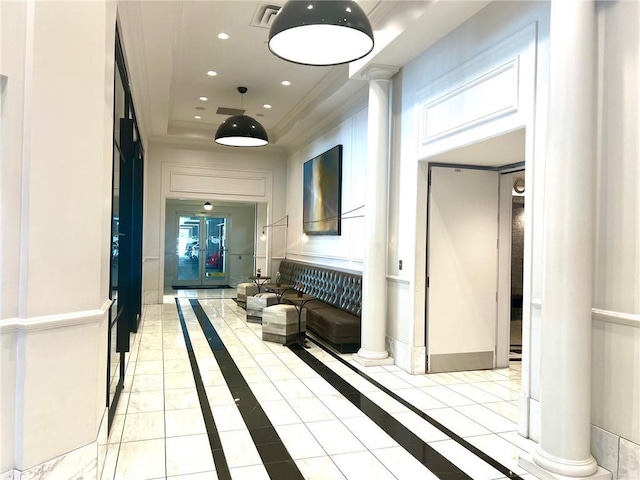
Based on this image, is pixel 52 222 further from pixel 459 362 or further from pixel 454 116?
pixel 459 362

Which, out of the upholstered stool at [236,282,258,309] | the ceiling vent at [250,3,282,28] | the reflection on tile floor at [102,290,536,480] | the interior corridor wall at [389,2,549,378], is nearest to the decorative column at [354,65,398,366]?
the interior corridor wall at [389,2,549,378]

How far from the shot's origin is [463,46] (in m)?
4.24

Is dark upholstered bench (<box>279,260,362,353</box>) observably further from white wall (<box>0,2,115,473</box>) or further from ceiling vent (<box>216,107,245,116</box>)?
white wall (<box>0,2,115,473</box>)

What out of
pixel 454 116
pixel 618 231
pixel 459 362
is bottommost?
pixel 459 362

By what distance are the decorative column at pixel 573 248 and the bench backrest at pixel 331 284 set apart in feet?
11.3

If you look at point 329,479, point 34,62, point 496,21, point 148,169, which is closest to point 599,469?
point 329,479

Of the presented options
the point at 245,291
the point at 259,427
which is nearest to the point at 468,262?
the point at 259,427

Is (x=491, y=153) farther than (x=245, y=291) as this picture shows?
No

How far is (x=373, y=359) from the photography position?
5215 millimetres

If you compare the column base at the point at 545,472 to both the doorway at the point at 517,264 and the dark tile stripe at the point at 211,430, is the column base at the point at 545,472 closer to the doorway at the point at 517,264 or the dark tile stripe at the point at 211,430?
the dark tile stripe at the point at 211,430

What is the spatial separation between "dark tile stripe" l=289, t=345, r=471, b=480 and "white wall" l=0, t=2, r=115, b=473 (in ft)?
6.70

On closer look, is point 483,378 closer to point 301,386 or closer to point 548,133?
point 301,386

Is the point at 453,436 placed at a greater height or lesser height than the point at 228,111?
lesser

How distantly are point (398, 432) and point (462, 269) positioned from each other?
229cm
